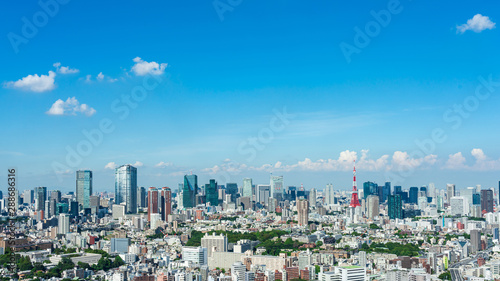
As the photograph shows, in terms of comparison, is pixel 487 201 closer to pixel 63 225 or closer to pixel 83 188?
pixel 63 225

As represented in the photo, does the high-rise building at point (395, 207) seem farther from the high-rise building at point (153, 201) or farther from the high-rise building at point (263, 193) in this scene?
the high-rise building at point (263, 193)

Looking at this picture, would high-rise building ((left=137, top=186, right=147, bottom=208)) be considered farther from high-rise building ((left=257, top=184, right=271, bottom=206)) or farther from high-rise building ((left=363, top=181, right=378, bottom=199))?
high-rise building ((left=363, top=181, right=378, bottom=199))

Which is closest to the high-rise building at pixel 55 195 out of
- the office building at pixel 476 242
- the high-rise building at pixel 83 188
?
the high-rise building at pixel 83 188

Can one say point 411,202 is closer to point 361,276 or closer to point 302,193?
point 302,193

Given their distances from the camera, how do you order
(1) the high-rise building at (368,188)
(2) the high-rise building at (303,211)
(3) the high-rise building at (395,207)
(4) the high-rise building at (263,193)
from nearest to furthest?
(2) the high-rise building at (303,211)
(3) the high-rise building at (395,207)
(1) the high-rise building at (368,188)
(4) the high-rise building at (263,193)

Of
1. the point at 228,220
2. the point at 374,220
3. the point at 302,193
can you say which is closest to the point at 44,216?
the point at 228,220
